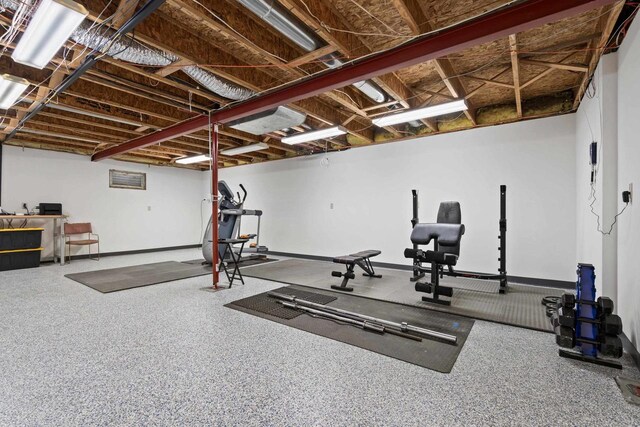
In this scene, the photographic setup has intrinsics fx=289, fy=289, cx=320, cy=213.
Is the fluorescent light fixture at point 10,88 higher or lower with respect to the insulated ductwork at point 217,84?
lower

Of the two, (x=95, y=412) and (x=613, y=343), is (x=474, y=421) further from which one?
(x=95, y=412)

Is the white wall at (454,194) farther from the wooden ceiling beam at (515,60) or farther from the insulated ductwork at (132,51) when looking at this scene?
the insulated ductwork at (132,51)

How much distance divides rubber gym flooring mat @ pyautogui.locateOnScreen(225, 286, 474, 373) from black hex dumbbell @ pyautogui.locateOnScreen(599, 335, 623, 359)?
100cm

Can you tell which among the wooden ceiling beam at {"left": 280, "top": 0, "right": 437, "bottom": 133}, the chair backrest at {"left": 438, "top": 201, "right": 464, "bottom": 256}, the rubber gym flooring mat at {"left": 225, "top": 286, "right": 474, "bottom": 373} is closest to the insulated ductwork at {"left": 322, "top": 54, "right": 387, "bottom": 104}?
the wooden ceiling beam at {"left": 280, "top": 0, "right": 437, "bottom": 133}

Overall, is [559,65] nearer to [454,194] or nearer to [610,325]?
[454,194]

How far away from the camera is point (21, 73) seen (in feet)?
12.2

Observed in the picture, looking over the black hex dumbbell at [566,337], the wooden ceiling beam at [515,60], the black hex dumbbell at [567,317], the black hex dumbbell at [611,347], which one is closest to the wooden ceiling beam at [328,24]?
the wooden ceiling beam at [515,60]

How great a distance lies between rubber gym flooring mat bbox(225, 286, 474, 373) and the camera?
8.03ft

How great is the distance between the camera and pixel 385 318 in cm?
329

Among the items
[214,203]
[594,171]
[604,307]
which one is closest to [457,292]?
[604,307]

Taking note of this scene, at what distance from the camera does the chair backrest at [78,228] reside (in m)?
7.30

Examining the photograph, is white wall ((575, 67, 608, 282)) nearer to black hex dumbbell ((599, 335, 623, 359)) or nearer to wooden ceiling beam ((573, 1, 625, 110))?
wooden ceiling beam ((573, 1, 625, 110))

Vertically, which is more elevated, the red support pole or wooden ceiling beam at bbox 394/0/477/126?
wooden ceiling beam at bbox 394/0/477/126

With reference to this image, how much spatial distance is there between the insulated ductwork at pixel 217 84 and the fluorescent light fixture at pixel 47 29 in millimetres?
1122
